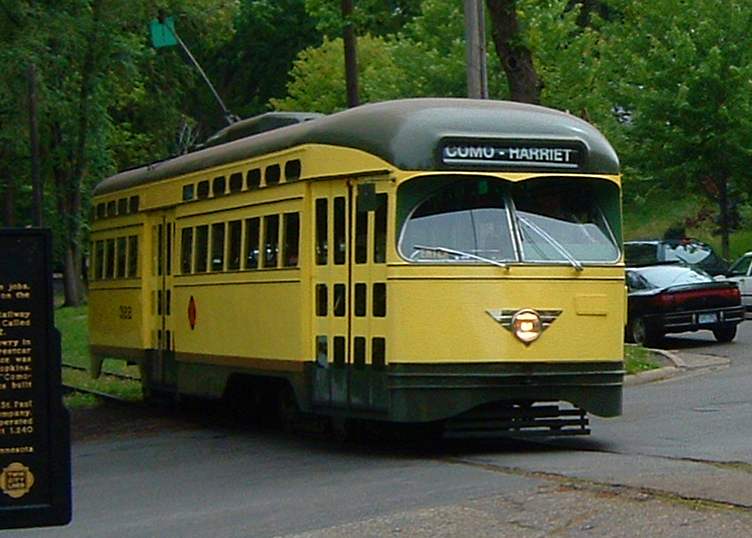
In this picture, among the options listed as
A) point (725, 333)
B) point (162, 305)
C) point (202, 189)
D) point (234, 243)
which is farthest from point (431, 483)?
point (725, 333)

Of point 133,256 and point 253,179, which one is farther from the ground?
point 253,179

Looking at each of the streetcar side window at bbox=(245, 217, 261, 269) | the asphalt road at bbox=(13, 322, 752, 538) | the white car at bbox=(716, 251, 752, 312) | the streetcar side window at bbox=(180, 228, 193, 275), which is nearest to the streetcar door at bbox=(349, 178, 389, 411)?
the asphalt road at bbox=(13, 322, 752, 538)

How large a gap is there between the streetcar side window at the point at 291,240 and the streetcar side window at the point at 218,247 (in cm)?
188

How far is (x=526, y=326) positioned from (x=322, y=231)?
209 cm

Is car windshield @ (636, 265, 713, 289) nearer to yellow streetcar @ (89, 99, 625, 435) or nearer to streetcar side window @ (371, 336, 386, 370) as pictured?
yellow streetcar @ (89, 99, 625, 435)

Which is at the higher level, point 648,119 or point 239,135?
point 648,119

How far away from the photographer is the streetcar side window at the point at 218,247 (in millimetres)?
17141

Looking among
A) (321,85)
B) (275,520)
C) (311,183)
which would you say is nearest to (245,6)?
(321,85)

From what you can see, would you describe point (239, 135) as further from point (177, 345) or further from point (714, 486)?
point (714, 486)

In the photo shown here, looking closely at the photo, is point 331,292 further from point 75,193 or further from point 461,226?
point 75,193

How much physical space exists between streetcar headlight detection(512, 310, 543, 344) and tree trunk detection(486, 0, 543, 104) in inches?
417

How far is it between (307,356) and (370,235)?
140 cm

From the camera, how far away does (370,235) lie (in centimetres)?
1399

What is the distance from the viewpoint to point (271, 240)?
51.6ft
